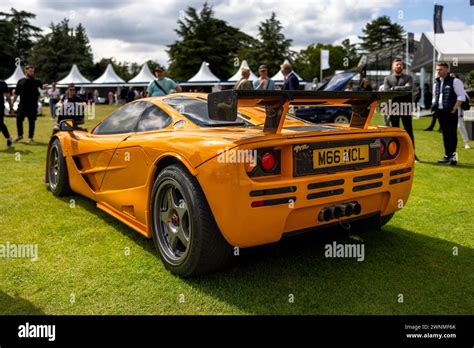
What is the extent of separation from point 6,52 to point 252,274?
228 feet

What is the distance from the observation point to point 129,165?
3414mm

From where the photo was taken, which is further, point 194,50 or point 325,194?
point 194,50

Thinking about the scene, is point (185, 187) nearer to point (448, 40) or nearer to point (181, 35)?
point (448, 40)

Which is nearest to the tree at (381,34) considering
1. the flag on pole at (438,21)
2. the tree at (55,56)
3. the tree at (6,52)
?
the tree at (55,56)

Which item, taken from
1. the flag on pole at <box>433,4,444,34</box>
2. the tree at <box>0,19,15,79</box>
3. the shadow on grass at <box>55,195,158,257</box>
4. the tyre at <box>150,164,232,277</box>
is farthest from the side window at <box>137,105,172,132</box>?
the tree at <box>0,19,15,79</box>

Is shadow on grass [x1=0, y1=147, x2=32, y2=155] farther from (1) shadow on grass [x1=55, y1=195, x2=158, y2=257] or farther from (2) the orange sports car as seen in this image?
(2) the orange sports car

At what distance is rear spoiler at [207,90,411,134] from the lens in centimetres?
244

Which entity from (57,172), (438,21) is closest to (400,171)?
(57,172)

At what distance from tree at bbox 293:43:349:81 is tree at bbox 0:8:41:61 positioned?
46.2 metres

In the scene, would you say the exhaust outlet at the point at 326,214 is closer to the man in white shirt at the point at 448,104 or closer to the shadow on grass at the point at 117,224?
the shadow on grass at the point at 117,224

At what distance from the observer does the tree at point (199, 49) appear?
5956cm

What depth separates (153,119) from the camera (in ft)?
11.9

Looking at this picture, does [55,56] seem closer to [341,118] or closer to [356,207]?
[341,118]

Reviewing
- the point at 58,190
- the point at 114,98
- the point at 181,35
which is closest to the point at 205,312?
the point at 58,190
